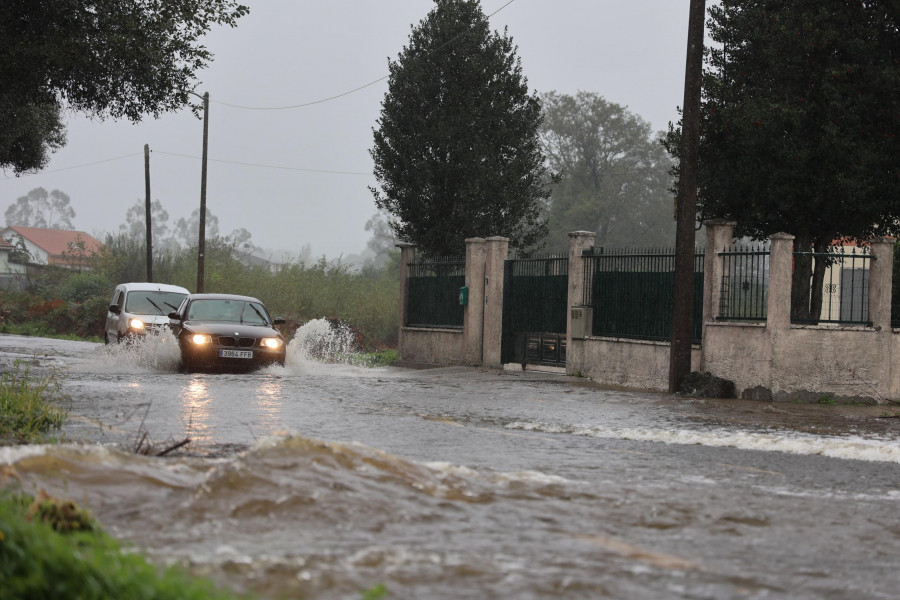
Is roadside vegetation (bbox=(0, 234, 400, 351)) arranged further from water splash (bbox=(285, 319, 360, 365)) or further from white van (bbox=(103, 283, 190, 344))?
white van (bbox=(103, 283, 190, 344))

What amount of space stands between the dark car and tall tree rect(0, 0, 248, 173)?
4.40 m

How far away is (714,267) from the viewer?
58.5 feet

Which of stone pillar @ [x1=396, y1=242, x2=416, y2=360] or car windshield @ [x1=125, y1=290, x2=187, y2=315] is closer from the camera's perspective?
car windshield @ [x1=125, y1=290, x2=187, y2=315]

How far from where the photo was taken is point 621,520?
6484 mm

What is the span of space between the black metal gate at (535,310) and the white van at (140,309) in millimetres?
7102

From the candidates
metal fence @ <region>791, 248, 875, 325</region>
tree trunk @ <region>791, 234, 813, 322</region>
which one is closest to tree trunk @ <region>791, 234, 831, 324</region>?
tree trunk @ <region>791, 234, 813, 322</region>

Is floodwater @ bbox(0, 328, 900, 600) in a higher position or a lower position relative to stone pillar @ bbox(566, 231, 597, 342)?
lower

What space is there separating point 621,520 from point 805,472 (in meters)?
3.26

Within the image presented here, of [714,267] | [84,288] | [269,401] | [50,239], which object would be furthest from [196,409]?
[50,239]

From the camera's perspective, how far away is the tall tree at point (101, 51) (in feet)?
63.3

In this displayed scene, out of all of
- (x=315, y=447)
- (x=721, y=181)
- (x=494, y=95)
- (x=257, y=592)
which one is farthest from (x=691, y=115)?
(x=494, y=95)

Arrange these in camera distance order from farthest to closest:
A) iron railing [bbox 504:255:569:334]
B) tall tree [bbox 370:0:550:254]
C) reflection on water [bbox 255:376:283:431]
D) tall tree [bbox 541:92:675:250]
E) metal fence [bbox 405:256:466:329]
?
tall tree [bbox 541:92:675:250], tall tree [bbox 370:0:550:254], metal fence [bbox 405:256:466:329], iron railing [bbox 504:255:569:334], reflection on water [bbox 255:376:283:431]

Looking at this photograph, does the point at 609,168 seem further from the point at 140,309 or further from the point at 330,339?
the point at 140,309

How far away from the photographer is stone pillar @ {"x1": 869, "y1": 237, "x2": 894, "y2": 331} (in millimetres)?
16797
